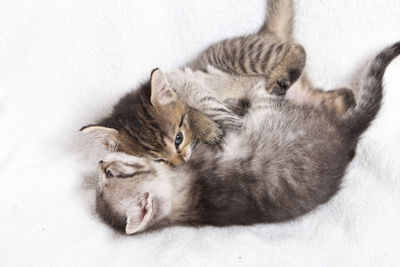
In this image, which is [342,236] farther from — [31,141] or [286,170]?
[31,141]

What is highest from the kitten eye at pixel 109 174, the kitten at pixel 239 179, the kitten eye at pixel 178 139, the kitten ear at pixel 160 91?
the kitten ear at pixel 160 91

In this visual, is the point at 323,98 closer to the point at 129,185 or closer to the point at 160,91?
the point at 160,91

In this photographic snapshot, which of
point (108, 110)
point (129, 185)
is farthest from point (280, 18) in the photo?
point (129, 185)

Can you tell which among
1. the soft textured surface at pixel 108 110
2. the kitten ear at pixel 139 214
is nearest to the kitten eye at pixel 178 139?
the kitten ear at pixel 139 214

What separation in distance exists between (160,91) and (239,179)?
455mm

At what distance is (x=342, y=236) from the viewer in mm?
1453

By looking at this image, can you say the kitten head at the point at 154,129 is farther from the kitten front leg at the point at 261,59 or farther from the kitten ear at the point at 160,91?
the kitten front leg at the point at 261,59

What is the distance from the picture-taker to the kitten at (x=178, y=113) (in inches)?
55.6

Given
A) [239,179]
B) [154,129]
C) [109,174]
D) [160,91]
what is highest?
[160,91]

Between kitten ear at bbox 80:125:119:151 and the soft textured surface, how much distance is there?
0.96 ft

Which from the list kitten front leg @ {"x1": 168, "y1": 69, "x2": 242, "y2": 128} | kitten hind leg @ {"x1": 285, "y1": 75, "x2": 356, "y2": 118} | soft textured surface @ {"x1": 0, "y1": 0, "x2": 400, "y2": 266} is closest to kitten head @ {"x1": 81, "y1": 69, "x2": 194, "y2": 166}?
kitten front leg @ {"x1": 168, "y1": 69, "x2": 242, "y2": 128}

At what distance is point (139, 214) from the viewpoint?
4.41ft

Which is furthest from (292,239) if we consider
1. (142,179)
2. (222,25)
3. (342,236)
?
(222,25)

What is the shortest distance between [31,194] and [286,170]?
110 centimetres
